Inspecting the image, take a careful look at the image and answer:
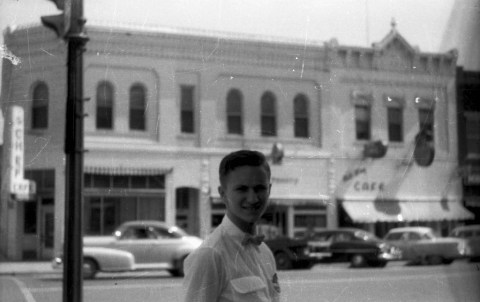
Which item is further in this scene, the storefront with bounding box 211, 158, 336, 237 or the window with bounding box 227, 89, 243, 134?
the window with bounding box 227, 89, 243, 134

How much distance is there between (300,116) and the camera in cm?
153

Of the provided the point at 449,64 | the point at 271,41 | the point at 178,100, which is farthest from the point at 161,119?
the point at 449,64

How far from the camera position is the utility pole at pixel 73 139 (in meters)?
1.76

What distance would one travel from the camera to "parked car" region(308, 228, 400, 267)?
7.55 feet

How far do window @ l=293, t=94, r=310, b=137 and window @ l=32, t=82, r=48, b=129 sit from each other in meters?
0.65

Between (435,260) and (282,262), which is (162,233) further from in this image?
(435,260)

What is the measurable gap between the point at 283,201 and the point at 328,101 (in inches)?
24.2

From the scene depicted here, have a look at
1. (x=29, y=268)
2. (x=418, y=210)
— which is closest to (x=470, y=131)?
(x=418, y=210)

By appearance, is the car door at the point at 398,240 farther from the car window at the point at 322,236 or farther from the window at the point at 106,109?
the window at the point at 106,109

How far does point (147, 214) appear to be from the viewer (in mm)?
1770

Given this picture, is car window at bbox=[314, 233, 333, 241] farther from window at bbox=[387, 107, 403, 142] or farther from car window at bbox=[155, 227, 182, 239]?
window at bbox=[387, 107, 403, 142]

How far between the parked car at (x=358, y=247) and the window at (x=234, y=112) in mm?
598

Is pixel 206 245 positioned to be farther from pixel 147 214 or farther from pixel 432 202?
pixel 432 202

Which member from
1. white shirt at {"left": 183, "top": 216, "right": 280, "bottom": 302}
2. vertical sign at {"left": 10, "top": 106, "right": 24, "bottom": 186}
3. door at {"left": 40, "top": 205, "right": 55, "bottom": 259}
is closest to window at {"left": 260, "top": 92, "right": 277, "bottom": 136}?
white shirt at {"left": 183, "top": 216, "right": 280, "bottom": 302}
